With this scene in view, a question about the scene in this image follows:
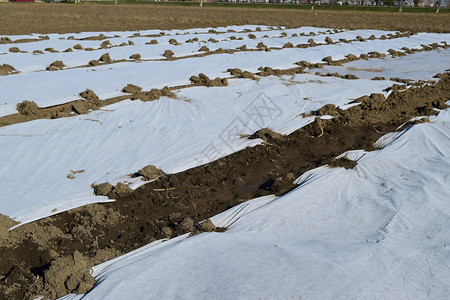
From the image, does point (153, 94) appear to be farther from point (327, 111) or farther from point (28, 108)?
point (327, 111)

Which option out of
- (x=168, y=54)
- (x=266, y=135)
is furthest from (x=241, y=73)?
(x=168, y=54)

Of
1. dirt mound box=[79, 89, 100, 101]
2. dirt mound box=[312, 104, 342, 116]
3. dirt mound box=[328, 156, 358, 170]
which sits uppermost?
dirt mound box=[79, 89, 100, 101]

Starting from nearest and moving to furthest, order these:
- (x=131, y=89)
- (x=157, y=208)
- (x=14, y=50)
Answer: (x=157, y=208) < (x=131, y=89) < (x=14, y=50)

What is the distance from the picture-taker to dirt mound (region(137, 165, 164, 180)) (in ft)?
12.0

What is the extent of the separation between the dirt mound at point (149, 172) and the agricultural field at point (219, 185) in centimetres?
2

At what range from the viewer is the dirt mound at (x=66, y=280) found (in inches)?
87.0

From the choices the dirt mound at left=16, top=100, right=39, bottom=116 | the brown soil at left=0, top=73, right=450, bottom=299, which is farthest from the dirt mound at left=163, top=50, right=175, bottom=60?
the brown soil at left=0, top=73, right=450, bottom=299

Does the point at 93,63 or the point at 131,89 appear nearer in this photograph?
the point at 131,89

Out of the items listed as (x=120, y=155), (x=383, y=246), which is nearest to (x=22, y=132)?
(x=120, y=155)

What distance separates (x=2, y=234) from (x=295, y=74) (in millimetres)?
5949

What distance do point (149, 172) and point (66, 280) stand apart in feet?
5.06

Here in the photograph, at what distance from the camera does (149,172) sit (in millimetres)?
3678

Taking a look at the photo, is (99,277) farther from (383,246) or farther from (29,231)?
(383,246)

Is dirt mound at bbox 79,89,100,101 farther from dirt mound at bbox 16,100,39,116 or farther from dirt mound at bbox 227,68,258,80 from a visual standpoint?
dirt mound at bbox 227,68,258,80
